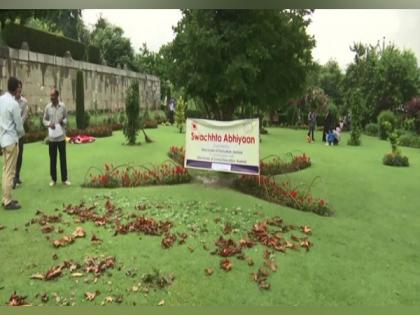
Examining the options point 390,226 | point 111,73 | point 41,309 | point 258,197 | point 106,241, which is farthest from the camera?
point 111,73

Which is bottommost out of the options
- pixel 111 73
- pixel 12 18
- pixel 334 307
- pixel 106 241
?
pixel 334 307

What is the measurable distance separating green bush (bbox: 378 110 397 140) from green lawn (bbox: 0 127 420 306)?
9.61 ft

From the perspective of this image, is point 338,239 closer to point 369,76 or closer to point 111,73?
point 111,73

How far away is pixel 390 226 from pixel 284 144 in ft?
17.3

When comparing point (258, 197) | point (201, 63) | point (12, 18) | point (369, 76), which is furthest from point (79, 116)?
point (369, 76)

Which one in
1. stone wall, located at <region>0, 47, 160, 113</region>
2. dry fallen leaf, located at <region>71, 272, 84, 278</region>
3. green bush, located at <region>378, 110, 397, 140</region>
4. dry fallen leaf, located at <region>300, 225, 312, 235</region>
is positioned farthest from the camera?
green bush, located at <region>378, 110, 397, 140</region>

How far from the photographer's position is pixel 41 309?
11.7ft

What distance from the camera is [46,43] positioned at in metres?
7.78

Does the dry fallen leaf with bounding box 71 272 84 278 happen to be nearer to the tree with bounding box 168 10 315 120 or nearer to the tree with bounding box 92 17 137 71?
the tree with bounding box 92 17 137 71

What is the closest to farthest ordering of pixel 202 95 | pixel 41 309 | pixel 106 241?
pixel 41 309 < pixel 106 241 < pixel 202 95

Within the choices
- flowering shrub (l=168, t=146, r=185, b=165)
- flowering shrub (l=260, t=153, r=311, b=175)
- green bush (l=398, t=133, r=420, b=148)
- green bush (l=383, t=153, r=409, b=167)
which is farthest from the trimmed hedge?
green bush (l=398, t=133, r=420, b=148)

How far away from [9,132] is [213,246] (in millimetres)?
2609

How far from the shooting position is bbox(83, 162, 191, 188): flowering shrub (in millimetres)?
6125

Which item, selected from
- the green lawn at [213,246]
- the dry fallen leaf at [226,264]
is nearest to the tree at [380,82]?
Answer: the green lawn at [213,246]
